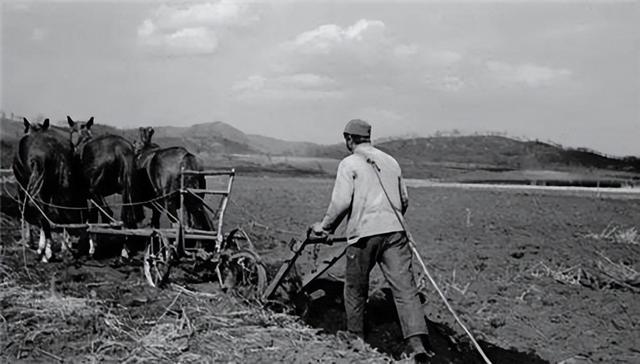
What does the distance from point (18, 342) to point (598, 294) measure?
6.82m

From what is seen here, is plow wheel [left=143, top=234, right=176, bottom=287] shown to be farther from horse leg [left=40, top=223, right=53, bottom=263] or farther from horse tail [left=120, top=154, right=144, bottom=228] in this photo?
horse leg [left=40, top=223, right=53, bottom=263]

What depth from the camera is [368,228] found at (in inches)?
204

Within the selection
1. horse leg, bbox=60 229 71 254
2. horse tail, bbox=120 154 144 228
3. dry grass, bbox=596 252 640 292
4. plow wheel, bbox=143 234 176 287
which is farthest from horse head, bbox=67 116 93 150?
dry grass, bbox=596 252 640 292

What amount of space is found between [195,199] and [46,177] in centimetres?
246

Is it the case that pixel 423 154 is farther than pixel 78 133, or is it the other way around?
pixel 423 154

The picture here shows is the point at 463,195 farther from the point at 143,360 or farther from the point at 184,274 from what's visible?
the point at 143,360

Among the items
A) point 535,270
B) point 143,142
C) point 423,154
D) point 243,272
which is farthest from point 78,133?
point 423,154

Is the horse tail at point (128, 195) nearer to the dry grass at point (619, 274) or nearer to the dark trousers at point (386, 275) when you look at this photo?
the dark trousers at point (386, 275)

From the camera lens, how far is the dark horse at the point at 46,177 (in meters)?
9.04

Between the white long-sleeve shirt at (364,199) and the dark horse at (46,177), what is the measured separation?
16.3 feet

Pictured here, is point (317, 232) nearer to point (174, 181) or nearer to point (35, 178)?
point (174, 181)

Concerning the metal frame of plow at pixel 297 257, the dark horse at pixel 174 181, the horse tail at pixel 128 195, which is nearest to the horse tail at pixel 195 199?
the dark horse at pixel 174 181

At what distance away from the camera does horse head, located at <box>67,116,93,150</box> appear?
33.7ft

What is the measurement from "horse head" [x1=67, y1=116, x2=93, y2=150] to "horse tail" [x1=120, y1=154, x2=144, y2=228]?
38.0 inches
